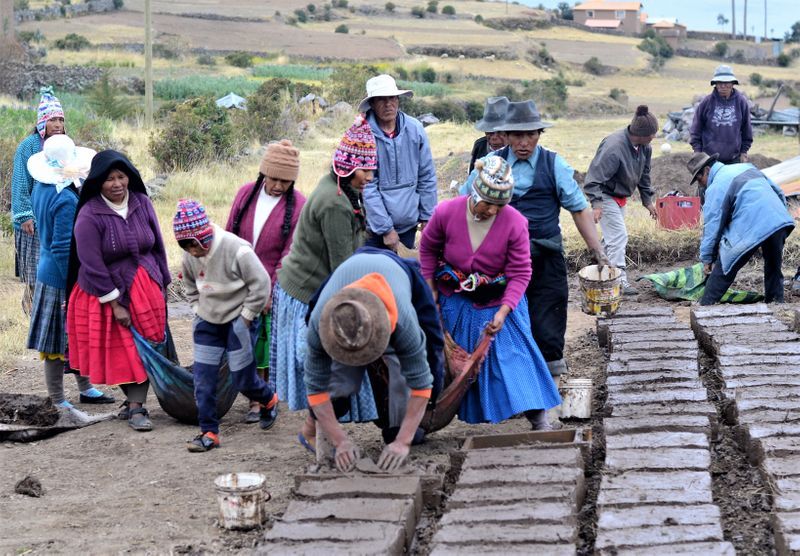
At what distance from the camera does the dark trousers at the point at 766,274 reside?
26.6 ft

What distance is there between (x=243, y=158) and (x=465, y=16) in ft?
214

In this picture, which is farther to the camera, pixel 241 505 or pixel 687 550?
pixel 241 505

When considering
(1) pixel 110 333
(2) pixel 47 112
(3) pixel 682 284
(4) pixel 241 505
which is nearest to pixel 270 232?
(1) pixel 110 333

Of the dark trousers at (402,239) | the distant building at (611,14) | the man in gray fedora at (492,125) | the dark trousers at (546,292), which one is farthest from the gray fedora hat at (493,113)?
the distant building at (611,14)

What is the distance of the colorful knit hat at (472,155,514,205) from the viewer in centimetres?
532

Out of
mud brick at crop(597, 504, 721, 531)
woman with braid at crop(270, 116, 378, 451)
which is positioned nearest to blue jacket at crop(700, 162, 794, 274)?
woman with braid at crop(270, 116, 378, 451)

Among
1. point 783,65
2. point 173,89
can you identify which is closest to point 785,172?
point 173,89

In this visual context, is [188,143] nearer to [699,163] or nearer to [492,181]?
[699,163]

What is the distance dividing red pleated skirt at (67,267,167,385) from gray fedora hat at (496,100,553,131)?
221cm

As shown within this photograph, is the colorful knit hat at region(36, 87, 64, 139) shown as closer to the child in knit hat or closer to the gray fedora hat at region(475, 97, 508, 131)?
the child in knit hat

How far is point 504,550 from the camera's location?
4094 millimetres

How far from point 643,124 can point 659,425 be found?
4.09m

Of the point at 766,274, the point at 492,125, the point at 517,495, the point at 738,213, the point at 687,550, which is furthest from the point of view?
the point at 766,274

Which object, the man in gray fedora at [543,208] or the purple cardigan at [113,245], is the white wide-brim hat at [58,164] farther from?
the man in gray fedora at [543,208]
